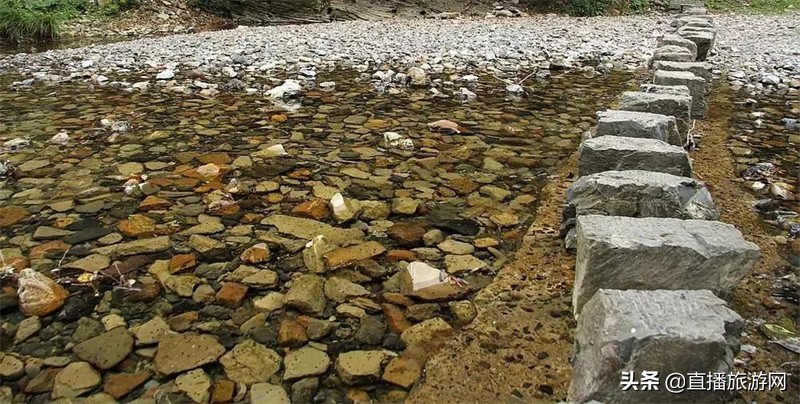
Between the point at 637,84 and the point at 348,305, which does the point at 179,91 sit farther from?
the point at 637,84

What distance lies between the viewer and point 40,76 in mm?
6184

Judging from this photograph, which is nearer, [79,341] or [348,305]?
[79,341]

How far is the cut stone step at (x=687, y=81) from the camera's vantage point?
3.79 m

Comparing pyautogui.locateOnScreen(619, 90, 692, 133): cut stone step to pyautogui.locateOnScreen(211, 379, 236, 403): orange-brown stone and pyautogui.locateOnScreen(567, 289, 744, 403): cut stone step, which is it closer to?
pyautogui.locateOnScreen(567, 289, 744, 403): cut stone step

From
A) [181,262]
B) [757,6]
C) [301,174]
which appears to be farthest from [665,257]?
[757,6]

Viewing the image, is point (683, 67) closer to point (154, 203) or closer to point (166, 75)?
point (154, 203)

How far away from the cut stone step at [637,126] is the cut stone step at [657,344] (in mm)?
1354

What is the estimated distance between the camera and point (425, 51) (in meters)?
7.57

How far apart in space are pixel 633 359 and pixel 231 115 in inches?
159

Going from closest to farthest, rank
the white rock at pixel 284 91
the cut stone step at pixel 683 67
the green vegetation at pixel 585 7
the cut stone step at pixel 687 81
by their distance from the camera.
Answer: the cut stone step at pixel 687 81 < the cut stone step at pixel 683 67 < the white rock at pixel 284 91 < the green vegetation at pixel 585 7

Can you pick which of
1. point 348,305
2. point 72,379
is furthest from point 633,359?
point 72,379

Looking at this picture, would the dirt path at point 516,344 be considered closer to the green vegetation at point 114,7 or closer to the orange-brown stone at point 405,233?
the orange-brown stone at point 405,233

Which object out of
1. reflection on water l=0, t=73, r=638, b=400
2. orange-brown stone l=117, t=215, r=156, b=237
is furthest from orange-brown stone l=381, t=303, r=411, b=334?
orange-brown stone l=117, t=215, r=156, b=237

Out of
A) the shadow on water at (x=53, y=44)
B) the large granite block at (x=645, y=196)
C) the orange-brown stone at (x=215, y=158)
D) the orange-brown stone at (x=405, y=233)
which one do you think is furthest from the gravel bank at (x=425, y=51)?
the large granite block at (x=645, y=196)
